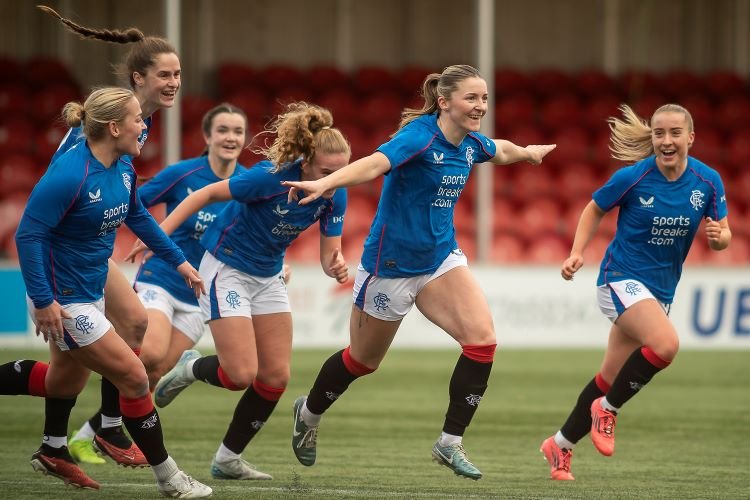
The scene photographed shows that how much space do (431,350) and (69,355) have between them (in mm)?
8715

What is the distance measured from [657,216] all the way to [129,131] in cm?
316

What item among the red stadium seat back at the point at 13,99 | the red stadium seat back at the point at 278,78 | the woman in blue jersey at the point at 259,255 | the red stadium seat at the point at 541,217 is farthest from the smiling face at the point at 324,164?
the red stadium seat back at the point at 278,78

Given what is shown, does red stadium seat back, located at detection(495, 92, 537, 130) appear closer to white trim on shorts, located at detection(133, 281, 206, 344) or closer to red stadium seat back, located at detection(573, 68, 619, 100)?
red stadium seat back, located at detection(573, 68, 619, 100)

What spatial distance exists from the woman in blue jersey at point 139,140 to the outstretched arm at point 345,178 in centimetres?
103

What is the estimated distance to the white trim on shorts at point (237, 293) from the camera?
686 centimetres

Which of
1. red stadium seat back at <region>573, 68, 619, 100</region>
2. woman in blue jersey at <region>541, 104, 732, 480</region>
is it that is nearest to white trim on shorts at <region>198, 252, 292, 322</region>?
woman in blue jersey at <region>541, 104, 732, 480</region>

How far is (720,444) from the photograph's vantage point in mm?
8133

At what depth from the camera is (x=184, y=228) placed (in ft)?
25.1

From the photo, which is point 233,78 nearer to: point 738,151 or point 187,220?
point 738,151

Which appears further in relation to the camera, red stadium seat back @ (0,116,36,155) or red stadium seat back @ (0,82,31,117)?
red stadium seat back @ (0,82,31,117)

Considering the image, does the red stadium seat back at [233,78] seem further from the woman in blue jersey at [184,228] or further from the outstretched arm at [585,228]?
the outstretched arm at [585,228]

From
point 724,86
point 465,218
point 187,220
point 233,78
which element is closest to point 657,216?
point 187,220

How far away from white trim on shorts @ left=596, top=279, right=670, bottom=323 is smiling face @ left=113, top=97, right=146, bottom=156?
2.95 m

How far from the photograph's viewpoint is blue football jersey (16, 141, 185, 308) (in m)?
5.43
